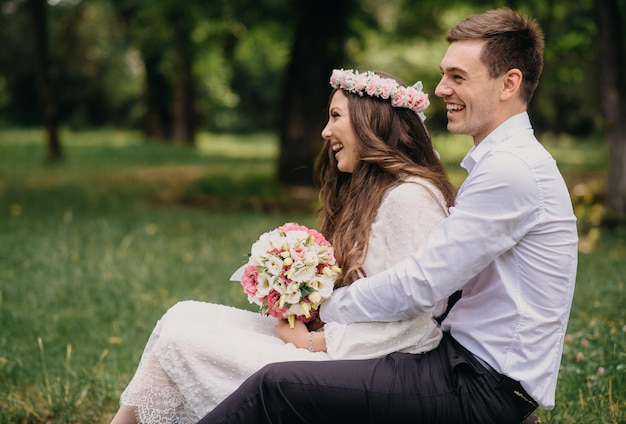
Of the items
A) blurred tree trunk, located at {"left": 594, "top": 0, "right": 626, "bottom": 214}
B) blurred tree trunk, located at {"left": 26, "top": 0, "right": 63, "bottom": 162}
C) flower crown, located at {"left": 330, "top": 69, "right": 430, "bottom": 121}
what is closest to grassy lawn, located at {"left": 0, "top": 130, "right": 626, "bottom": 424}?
blurred tree trunk, located at {"left": 594, "top": 0, "right": 626, "bottom": 214}

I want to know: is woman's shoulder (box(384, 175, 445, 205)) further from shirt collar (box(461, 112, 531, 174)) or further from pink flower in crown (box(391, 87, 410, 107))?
pink flower in crown (box(391, 87, 410, 107))

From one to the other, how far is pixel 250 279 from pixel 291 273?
0.24m

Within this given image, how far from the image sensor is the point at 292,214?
10609 millimetres

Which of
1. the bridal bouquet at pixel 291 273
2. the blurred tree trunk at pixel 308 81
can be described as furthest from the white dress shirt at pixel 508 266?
the blurred tree trunk at pixel 308 81

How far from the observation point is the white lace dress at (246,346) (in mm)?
2801

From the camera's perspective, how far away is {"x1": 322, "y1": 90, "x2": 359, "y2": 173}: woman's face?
10.5 ft

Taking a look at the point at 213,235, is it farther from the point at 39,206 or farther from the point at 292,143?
the point at 292,143

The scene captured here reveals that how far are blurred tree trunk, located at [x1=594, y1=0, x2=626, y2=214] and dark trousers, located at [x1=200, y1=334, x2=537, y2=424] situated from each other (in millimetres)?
7760

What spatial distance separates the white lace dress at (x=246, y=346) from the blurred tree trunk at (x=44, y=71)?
13683 millimetres

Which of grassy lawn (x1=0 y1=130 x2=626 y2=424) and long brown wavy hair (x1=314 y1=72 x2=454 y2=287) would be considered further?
grassy lawn (x1=0 y1=130 x2=626 y2=424)

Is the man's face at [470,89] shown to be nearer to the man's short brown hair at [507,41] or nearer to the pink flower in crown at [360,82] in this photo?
the man's short brown hair at [507,41]

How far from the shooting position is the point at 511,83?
2801 mm

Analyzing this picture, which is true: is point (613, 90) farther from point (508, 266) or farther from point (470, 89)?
point (508, 266)

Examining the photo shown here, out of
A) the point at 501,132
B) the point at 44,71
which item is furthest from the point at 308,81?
the point at 501,132
